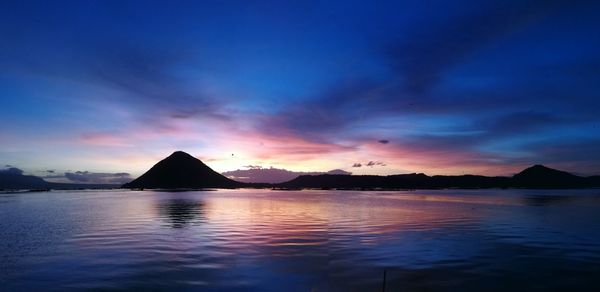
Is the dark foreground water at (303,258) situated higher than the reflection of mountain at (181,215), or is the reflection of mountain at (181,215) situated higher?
the reflection of mountain at (181,215)

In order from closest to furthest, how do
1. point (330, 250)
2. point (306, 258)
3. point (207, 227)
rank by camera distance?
point (306, 258) → point (330, 250) → point (207, 227)

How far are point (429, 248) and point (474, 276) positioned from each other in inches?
335

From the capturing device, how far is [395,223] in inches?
1887

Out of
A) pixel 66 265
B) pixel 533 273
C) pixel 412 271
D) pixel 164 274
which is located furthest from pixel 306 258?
pixel 66 265

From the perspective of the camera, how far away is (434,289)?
1866cm

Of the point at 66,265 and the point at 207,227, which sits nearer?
the point at 66,265

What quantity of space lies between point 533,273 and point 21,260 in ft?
103

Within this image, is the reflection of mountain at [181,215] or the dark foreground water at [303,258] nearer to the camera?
the dark foreground water at [303,258]

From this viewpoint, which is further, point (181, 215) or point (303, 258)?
point (181, 215)

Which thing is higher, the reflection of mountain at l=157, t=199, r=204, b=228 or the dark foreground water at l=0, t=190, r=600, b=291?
the reflection of mountain at l=157, t=199, r=204, b=228

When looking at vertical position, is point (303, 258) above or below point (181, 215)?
below

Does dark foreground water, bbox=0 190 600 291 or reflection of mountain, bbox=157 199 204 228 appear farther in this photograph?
reflection of mountain, bbox=157 199 204 228

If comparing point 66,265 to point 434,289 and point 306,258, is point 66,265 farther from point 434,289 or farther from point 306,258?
point 434,289

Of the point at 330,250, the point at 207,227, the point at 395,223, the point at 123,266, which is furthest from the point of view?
the point at 395,223
